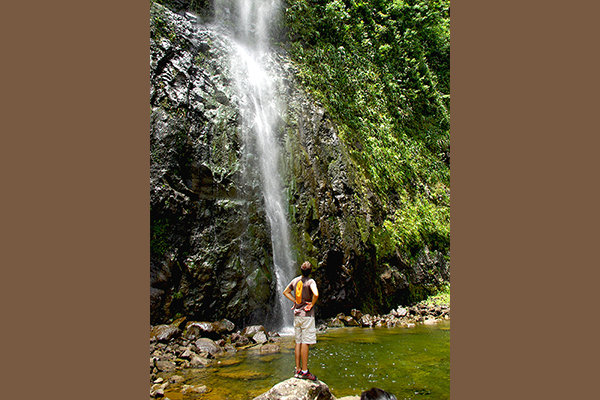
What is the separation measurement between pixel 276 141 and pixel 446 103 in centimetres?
1366

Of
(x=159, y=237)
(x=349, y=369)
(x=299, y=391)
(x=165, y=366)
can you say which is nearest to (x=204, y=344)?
(x=165, y=366)

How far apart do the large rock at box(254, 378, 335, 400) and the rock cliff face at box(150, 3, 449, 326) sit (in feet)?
18.4

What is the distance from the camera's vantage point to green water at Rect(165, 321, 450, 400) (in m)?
5.47

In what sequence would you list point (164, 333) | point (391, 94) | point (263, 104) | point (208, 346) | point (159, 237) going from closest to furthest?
point (208, 346), point (164, 333), point (159, 237), point (263, 104), point (391, 94)

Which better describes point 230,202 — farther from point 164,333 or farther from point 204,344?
point 204,344

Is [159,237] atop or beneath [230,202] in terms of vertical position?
Answer: beneath

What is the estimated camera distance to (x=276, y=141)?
12.7 m

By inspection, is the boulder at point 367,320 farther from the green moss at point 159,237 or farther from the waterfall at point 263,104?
the green moss at point 159,237

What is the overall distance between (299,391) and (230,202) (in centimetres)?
715

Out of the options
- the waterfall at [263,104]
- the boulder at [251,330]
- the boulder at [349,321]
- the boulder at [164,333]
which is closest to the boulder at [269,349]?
the boulder at [251,330]

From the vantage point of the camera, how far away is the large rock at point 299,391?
14.0 feet

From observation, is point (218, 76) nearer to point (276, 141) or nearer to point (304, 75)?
point (276, 141)

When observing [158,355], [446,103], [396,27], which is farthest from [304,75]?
[158,355]

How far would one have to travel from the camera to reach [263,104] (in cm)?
1326
